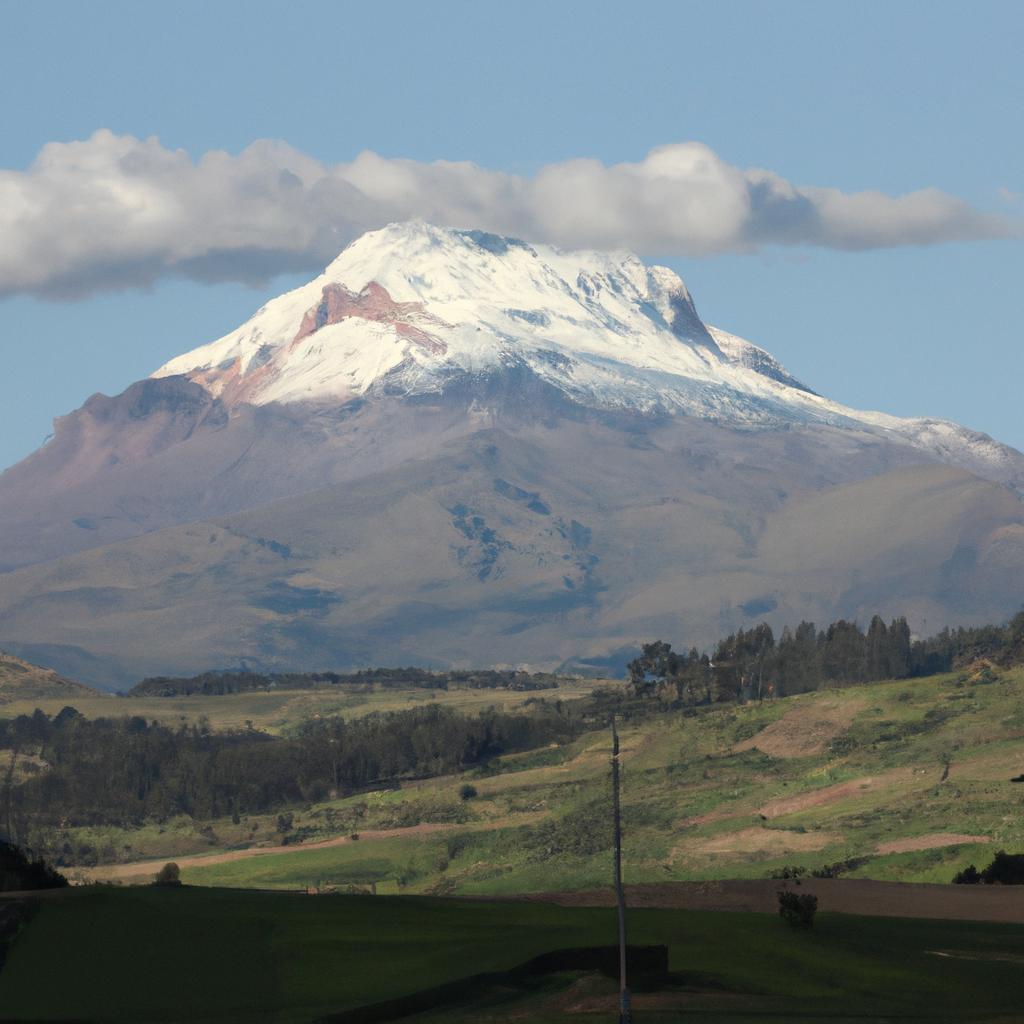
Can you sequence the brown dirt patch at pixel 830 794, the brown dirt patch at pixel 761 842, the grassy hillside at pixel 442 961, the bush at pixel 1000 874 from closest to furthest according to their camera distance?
the grassy hillside at pixel 442 961 < the bush at pixel 1000 874 < the brown dirt patch at pixel 761 842 < the brown dirt patch at pixel 830 794

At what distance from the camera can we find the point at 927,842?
156 m

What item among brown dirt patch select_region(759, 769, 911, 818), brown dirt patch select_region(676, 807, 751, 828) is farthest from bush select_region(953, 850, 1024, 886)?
brown dirt patch select_region(676, 807, 751, 828)

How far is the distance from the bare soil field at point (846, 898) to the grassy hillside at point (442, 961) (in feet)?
28.2

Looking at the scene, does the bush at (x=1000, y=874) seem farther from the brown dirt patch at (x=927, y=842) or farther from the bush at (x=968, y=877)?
the brown dirt patch at (x=927, y=842)

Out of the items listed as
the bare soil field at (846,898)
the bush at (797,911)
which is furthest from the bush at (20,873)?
the bush at (797,911)

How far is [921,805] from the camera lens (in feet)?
574

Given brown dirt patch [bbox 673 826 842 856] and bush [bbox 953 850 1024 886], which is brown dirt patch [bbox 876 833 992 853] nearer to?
brown dirt patch [bbox 673 826 842 856]

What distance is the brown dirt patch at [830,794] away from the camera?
7534 inches

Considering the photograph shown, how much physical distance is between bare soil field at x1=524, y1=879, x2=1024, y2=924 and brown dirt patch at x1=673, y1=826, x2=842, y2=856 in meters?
43.8

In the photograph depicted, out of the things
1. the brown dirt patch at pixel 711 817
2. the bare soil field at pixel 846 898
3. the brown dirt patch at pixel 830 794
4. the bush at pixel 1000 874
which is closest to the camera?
the bare soil field at pixel 846 898

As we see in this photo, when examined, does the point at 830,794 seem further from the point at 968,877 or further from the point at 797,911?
the point at 797,911

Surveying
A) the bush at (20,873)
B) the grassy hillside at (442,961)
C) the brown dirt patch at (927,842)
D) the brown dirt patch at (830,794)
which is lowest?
the grassy hillside at (442,961)

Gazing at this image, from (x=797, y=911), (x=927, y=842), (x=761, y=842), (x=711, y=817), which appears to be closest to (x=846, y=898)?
(x=797, y=911)

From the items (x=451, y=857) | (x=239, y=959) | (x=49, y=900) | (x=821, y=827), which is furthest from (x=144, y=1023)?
(x=451, y=857)
